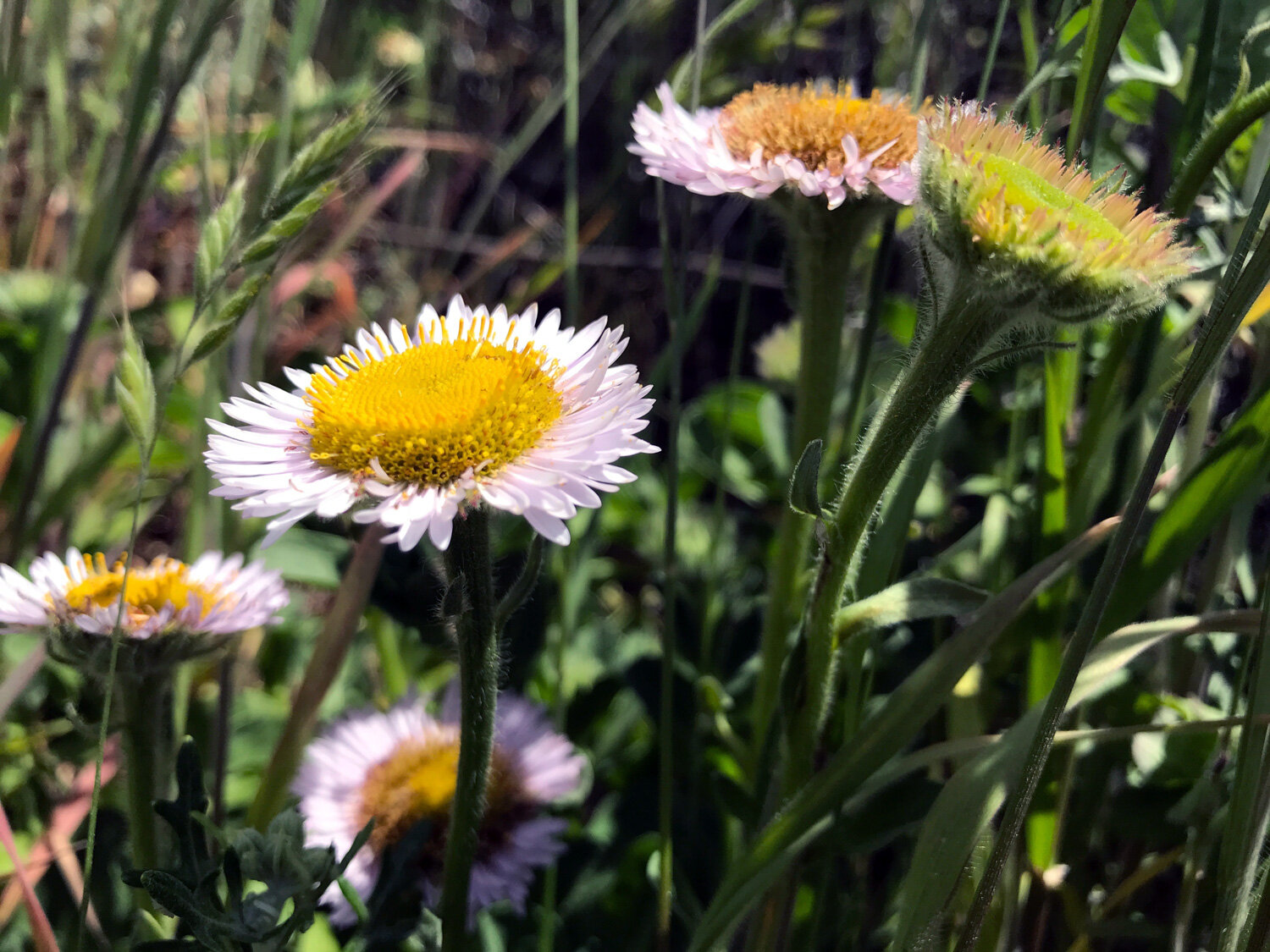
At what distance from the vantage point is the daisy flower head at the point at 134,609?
0.77 m

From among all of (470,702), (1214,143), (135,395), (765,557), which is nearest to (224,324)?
(135,395)

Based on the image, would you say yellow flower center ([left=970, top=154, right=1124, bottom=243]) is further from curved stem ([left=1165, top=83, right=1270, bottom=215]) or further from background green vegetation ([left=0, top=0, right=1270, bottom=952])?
curved stem ([left=1165, top=83, right=1270, bottom=215])

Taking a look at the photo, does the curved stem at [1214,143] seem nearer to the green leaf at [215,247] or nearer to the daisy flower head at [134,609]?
the green leaf at [215,247]

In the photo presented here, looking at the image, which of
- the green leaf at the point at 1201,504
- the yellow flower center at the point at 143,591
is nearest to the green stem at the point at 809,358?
the green leaf at the point at 1201,504

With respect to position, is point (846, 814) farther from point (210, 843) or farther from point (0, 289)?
point (0, 289)

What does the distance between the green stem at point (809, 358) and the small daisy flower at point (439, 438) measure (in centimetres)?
22

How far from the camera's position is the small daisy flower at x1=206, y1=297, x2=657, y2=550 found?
1.98 feet

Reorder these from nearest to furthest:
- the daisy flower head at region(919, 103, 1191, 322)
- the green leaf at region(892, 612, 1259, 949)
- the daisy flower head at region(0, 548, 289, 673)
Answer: the daisy flower head at region(919, 103, 1191, 322), the green leaf at region(892, 612, 1259, 949), the daisy flower head at region(0, 548, 289, 673)

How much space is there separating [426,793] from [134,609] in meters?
0.30

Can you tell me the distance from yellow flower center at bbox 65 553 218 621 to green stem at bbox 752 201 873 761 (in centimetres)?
49

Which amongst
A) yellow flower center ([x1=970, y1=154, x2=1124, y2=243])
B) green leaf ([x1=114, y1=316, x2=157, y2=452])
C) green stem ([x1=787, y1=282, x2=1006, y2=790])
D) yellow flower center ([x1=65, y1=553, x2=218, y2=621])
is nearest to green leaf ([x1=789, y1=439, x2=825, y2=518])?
green stem ([x1=787, y1=282, x2=1006, y2=790])

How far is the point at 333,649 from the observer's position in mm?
925

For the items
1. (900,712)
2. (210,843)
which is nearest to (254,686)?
(210,843)

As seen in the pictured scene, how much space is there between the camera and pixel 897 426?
64 centimetres
